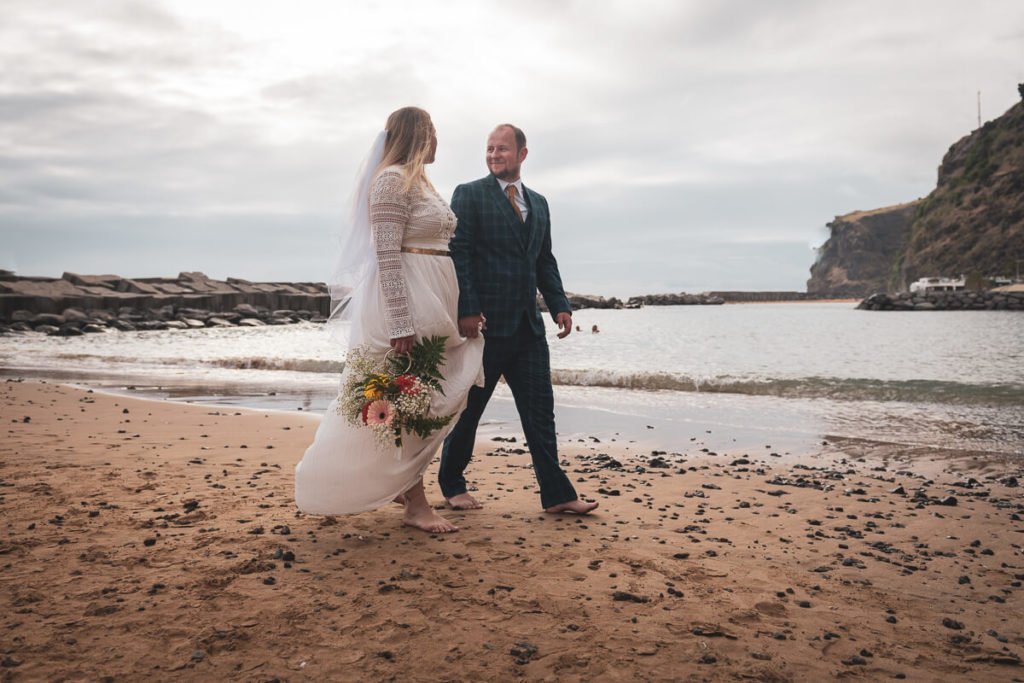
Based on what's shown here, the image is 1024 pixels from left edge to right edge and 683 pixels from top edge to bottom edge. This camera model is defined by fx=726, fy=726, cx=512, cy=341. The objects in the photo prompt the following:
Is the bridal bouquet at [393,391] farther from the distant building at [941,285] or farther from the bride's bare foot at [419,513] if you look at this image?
the distant building at [941,285]

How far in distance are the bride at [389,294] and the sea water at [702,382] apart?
4.70 m

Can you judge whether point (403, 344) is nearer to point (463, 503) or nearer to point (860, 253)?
point (463, 503)

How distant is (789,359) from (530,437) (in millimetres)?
18354

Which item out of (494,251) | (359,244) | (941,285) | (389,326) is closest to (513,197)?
(494,251)

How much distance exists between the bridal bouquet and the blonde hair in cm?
94

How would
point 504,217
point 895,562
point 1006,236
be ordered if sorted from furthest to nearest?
point 1006,236, point 504,217, point 895,562

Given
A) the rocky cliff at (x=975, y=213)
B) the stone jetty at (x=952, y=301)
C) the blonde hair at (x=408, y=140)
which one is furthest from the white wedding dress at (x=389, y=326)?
the rocky cliff at (x=975, y=213)

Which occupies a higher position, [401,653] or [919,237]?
[919,237]

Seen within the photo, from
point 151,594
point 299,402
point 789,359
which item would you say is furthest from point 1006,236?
point 151,594

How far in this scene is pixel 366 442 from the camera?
3.92 m

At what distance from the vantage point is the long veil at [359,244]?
12.9 feet

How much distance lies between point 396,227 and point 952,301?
78689 millimetres

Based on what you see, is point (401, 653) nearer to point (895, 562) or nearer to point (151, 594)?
point (151, 594)

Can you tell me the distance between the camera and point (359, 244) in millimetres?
3945
